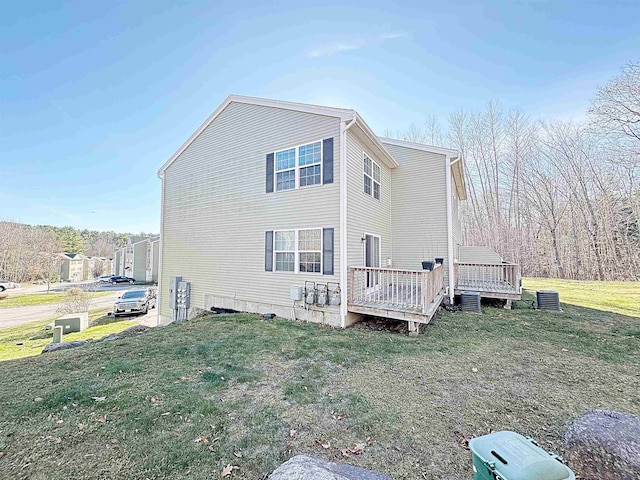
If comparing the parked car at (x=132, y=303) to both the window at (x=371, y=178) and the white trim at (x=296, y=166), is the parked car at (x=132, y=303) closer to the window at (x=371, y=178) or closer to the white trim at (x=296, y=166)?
the white trim at (x=296, y=166)

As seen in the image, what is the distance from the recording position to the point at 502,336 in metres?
6.47

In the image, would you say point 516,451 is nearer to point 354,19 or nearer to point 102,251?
point 354,19

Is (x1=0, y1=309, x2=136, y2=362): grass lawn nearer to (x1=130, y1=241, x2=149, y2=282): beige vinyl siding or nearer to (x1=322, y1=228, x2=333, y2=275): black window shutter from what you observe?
(x1=322, y1=228, x2=333, y2=275): black window shutter

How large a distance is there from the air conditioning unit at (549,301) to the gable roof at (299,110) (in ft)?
22.4

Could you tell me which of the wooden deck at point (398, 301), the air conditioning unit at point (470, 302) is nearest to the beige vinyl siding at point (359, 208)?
the wooden deck at point (398, 301)

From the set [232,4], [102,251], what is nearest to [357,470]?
[232,4]

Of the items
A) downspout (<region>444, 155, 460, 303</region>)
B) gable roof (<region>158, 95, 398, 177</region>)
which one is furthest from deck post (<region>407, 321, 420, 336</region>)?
gable roof (<region>158, 95, 398, 177</region>)

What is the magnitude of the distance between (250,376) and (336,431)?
6.43ft

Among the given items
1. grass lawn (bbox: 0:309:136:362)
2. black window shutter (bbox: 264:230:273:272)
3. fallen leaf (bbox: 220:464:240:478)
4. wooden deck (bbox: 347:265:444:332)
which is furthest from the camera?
grass lawn (bbox: 0:309:136:362)

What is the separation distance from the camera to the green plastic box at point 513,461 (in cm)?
140

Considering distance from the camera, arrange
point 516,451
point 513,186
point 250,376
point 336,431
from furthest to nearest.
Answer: point 513,186 < point 250,376 < point 336,431 < point 516,451

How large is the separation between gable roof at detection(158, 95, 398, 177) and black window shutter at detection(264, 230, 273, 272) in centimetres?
390

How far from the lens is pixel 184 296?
11.0 metres

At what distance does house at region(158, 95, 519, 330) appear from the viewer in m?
7.60
